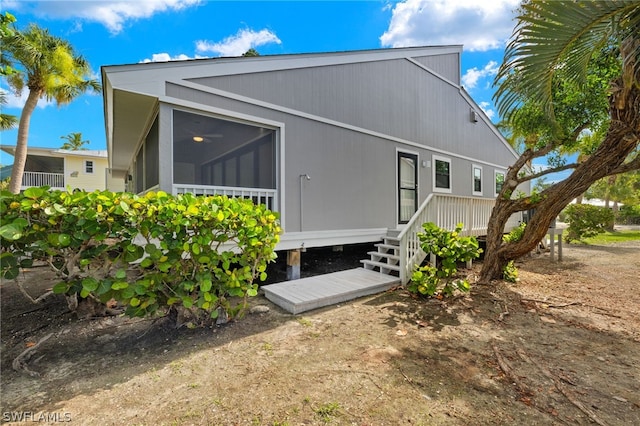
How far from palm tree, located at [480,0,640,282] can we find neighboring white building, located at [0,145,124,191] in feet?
66.4

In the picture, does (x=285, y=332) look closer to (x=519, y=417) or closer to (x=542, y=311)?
(x=519, y=417)

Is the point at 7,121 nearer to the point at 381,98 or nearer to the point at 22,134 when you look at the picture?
the point at 22,134

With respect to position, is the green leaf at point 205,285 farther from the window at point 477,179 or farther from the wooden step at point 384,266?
the window at point 477,179

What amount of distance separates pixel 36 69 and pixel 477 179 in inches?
705

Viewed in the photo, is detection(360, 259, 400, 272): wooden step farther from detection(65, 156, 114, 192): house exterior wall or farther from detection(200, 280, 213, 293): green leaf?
detection(65, 156, 114, 192): house exterior wall

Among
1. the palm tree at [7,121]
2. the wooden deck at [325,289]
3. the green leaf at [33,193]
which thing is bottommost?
the wooden deck at [325,289]

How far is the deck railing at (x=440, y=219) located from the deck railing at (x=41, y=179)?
22218mm

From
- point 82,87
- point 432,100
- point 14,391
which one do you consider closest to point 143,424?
point 14,391

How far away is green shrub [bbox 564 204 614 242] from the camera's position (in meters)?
11.6

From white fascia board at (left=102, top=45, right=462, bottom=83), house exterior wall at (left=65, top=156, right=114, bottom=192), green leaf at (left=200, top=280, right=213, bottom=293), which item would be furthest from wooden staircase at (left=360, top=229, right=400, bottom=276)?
house exterior wall at (left=65, top=156, right=114, bottom=192)

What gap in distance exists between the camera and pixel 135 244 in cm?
292

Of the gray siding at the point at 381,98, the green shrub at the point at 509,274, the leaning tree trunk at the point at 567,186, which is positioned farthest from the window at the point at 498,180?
the leaning tree trunk at the point at 567,186

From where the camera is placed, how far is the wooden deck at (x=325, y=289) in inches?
164

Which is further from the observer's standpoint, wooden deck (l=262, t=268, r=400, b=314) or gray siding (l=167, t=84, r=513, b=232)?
gray siding (l=167, t=84, r=513, b=232)
